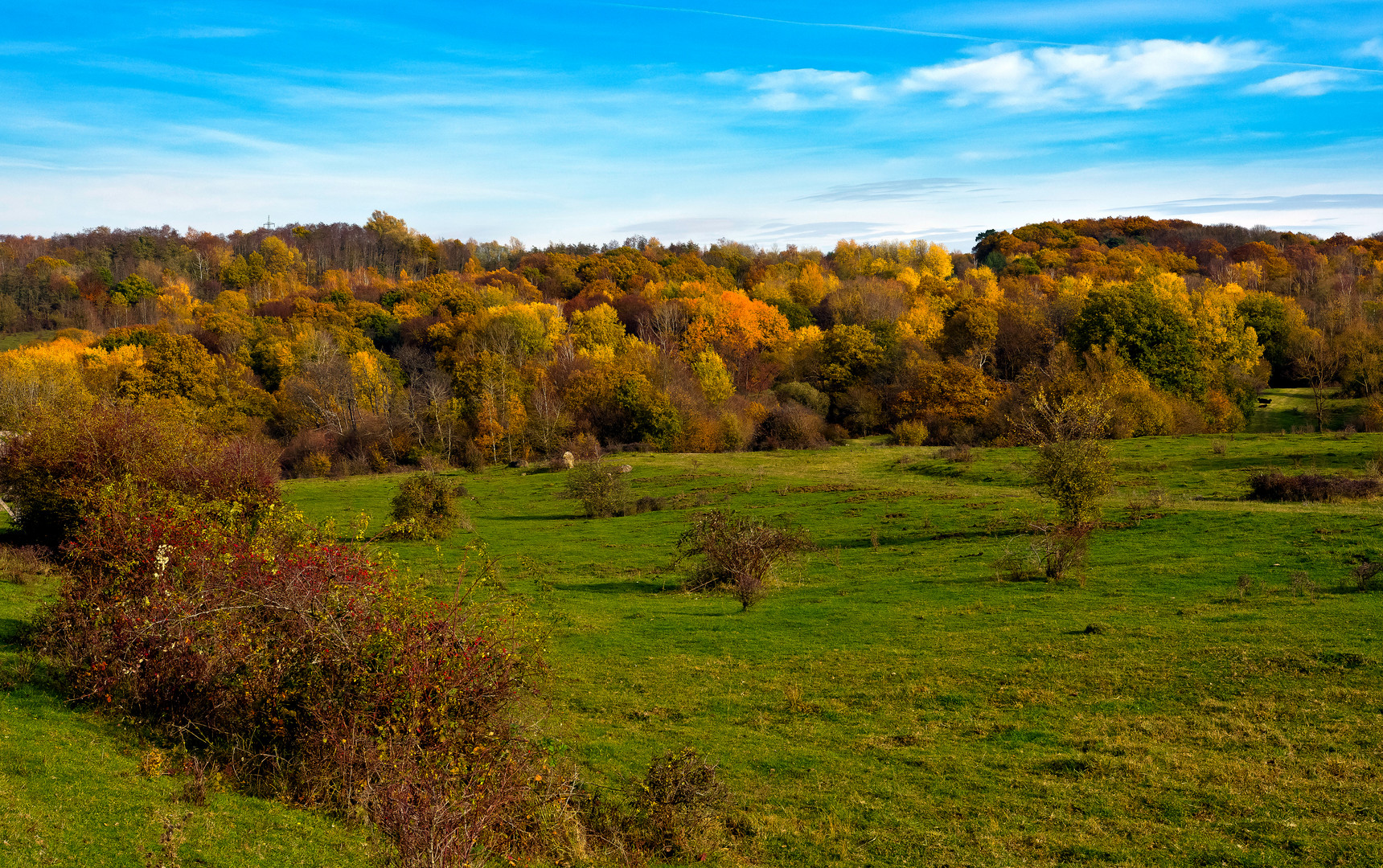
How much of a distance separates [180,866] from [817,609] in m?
19.7

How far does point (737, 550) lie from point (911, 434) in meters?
47.9

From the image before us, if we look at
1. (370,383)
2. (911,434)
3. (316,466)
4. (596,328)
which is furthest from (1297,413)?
(370,383)

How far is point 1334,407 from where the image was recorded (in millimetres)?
74625

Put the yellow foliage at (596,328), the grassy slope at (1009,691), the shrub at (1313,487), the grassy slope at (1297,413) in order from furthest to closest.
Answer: the yellow foliage at (596,328)
the grassy slope at (1297,413)
the shrub at (1313,487)
the grassy slope at (1009,691)

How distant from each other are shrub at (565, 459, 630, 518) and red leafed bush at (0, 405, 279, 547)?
20603 millimetres

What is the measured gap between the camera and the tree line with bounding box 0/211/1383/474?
76.4 m

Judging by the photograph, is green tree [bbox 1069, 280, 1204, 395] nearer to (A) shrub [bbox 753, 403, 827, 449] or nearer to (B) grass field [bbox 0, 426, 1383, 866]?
(A) shrub [bbox 753, 403, 827, 449]

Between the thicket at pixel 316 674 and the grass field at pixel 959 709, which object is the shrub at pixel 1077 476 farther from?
the thicket at pixel 316 674

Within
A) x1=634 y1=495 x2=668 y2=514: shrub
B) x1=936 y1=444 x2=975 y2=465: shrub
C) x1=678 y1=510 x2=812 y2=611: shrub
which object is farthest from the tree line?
x1=678 y1=510 x2=812 y2=611: shrub

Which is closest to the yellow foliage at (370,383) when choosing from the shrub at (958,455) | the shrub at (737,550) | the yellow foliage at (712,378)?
the yellow foliage at (712,378)

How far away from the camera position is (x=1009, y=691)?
58.4ft

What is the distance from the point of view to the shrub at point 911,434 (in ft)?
242

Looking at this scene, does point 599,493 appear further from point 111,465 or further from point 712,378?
point 712,378

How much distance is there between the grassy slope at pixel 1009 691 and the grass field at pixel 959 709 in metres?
0.07
